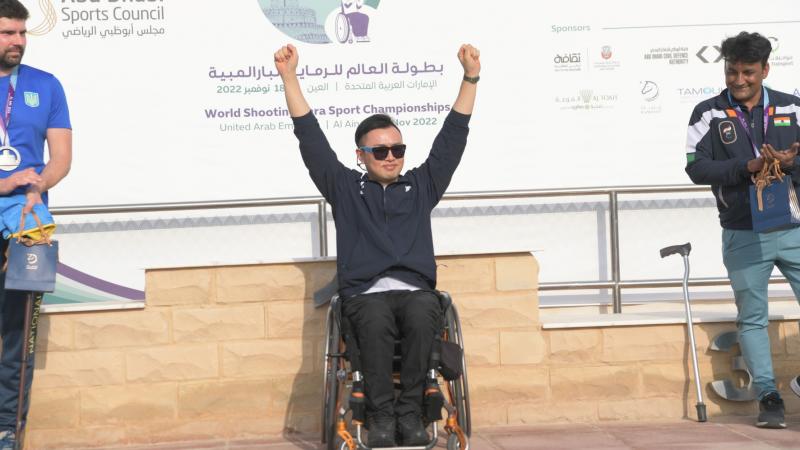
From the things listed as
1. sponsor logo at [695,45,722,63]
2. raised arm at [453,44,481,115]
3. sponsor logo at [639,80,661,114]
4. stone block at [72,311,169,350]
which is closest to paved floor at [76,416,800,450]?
stone block at [72,311,169,350]

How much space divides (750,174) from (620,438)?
130cm

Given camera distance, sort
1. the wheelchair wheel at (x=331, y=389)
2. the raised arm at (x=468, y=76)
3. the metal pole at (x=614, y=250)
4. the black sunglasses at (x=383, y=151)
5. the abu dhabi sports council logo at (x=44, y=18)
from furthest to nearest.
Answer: the abu dhabi sports council logo at (x=44, y=18)
the metal pole at (x=614, y=250)
the raised arm at (x=468, y=76)
the black sunglasses at (x=383, y=151)
the wheelchair wheel at (x=331, y=389)

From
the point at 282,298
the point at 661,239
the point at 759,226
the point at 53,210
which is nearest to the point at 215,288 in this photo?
the point at 282,298

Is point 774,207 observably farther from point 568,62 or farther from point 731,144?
point 568,62

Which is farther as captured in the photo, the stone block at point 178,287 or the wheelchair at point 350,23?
the wheelchair at point 350,23

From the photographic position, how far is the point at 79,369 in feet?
18.3

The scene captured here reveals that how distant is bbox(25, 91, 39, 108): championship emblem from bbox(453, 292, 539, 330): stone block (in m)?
2.06

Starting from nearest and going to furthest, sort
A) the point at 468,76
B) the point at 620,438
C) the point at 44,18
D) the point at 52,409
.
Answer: the point at 468,76
the point at 620,438
the point at 52,409
the point at 44,18

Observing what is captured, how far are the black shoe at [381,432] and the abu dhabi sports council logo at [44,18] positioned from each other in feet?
13.7

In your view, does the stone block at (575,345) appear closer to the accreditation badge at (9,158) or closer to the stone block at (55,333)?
the stone block at (55,333)

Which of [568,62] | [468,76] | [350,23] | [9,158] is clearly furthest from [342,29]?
[9,158]

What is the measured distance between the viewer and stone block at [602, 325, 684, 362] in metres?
5.87

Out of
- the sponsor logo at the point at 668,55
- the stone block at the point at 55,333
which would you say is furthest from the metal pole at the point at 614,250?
the stone block at the point at 55,333

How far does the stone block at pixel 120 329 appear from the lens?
18.3 ft
